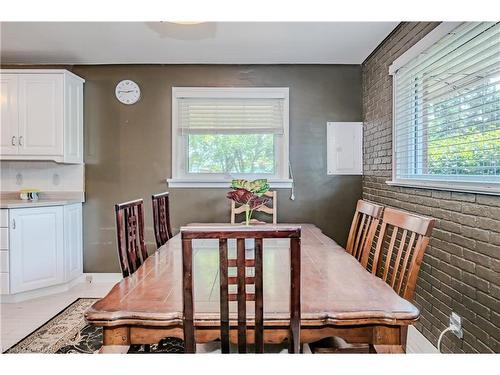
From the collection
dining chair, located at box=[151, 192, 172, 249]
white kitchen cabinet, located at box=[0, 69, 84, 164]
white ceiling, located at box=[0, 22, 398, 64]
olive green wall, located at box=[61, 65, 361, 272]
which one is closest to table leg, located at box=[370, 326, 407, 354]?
dining chair, located at box=[151, 192, 172, 249]

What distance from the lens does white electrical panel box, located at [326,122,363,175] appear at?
4168mm

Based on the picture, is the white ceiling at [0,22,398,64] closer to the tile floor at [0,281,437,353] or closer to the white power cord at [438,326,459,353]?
the white power cord at [438,326,459,353]

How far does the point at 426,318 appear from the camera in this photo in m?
2.70

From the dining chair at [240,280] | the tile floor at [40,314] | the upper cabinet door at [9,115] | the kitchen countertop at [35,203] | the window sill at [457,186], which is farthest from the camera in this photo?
the upper cabinet door at [9,115]

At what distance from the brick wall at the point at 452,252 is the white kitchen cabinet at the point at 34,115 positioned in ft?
10.1

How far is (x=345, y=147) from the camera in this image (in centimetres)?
417

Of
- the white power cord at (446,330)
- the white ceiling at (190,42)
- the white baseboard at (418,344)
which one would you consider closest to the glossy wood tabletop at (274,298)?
the white power cord at (446,330)

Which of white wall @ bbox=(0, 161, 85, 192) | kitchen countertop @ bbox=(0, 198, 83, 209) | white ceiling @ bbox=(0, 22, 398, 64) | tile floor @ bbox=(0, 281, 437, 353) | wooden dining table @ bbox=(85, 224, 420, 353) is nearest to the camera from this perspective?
wooden dining table @ bbox=(85, 224, 420, 353)

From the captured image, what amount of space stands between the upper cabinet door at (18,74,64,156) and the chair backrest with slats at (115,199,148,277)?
201cm

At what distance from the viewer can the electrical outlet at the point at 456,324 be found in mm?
2217

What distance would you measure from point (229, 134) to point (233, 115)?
0.68ft

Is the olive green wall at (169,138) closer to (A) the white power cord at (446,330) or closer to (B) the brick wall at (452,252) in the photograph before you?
(B) the brick wall at (452,252)

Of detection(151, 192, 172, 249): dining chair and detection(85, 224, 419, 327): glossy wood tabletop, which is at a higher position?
detection(151, 192, 172, 249): dining chair

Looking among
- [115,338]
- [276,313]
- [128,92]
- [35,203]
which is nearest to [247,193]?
[276,313]
